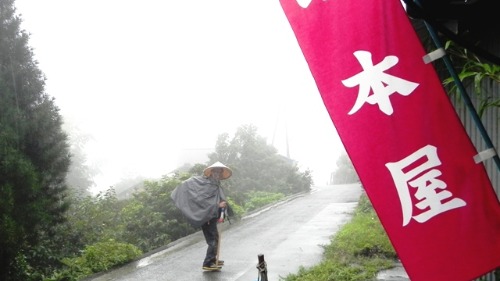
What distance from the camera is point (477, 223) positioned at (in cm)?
213

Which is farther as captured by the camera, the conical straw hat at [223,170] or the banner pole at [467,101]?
the conical straw hat at [223,170]

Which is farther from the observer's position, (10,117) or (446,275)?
(10,117)

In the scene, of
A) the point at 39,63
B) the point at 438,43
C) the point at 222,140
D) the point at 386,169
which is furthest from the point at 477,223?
the point at 222,140

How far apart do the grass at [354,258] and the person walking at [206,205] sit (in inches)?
63.9

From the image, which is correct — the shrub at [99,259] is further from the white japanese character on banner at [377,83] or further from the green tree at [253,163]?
the green tree at [253,163]

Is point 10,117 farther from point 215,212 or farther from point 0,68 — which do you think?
point 215,212

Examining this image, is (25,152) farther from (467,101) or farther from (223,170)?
(467,101)

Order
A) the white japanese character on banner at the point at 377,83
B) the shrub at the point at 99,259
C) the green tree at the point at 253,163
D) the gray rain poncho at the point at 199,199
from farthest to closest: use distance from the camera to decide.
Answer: the green tree at the point at 253,163 < the shrub at the point at 99,259 < the gray rain poncho at the point at 199,199 < the white japanese character on banner at the point at 377,83

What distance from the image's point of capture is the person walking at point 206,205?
24.2 ft

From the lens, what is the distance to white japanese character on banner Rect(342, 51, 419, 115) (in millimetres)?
2250

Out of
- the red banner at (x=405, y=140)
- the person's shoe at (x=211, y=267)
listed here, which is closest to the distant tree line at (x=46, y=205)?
the person's shoe at (x=211, y=267)

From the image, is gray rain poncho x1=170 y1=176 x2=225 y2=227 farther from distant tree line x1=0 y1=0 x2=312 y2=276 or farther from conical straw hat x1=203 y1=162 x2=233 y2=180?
distant tree line x1=0 y1=0 x2=312 y2=276

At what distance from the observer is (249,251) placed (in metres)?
9.13

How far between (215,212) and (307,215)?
7810 millimetres
